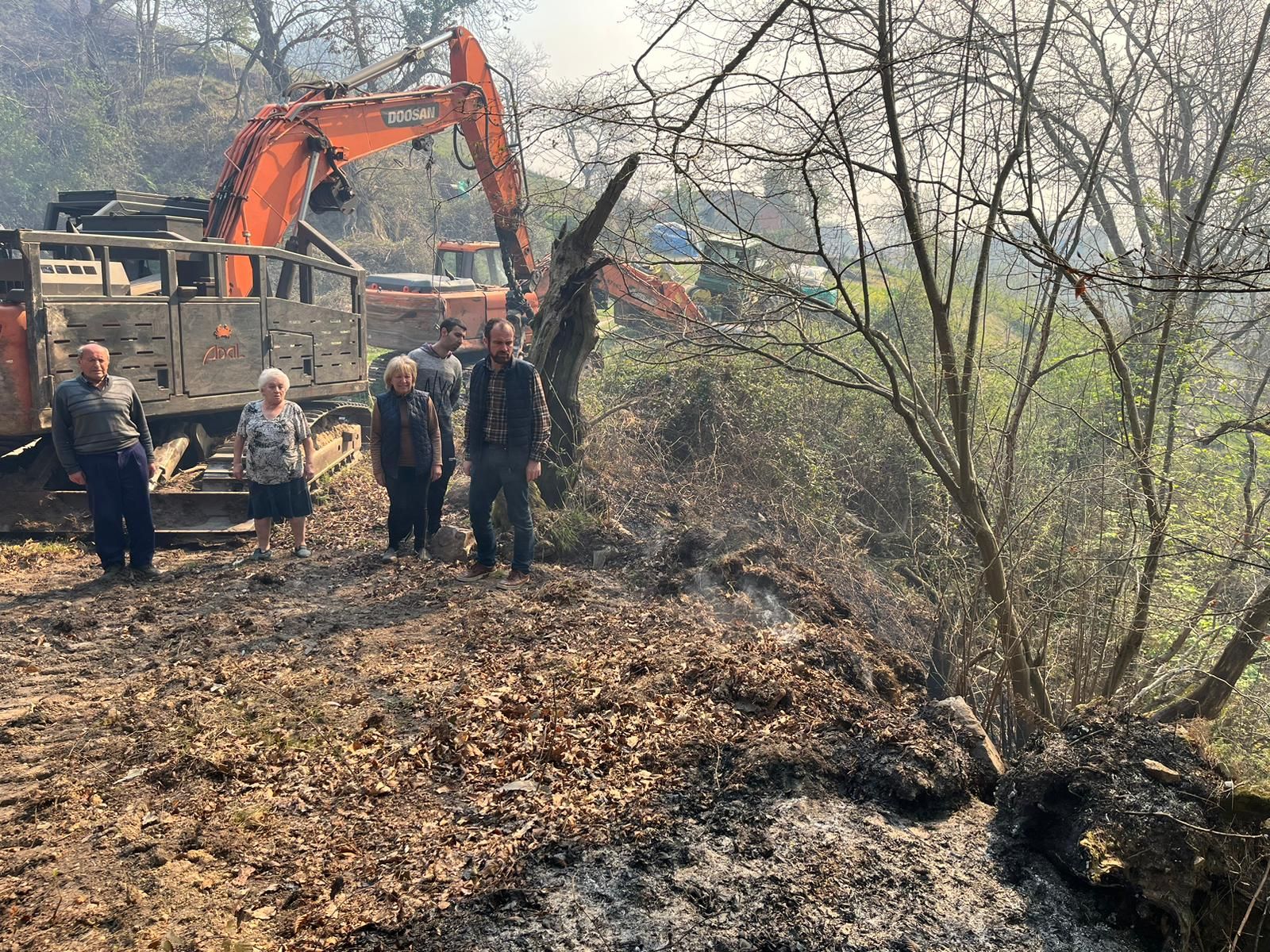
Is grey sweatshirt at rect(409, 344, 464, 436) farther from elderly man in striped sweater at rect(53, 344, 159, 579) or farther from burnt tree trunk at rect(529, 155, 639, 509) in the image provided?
elderly man in striped sweater at rect(53, 344, 159, 579)

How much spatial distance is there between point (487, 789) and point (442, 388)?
464 cm

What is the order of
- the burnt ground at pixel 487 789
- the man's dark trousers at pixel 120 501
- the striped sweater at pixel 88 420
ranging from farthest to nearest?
the man's dark trousers at pixel 120 501 < the striped sweater at pixel 88 420 < the burnt ground at pixel 487 789

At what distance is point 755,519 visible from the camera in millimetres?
8539

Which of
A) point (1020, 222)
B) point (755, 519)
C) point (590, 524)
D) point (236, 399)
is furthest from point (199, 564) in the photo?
point (1020, 222)

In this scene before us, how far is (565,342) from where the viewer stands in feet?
25.3

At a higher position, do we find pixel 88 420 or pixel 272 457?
pixel 88 420

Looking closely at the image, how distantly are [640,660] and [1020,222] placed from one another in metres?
3.34

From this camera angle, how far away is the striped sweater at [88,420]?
5945 millimetres

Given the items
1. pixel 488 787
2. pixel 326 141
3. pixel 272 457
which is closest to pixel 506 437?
pixel 272 457

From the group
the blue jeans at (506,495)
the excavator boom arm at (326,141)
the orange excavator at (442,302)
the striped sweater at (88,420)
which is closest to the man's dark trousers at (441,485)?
the blue jeans at (506,495)

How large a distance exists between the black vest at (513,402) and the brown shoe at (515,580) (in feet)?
3.00

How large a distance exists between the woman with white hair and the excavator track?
726 millimetres

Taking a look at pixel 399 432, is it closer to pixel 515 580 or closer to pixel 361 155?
pixel 515 580

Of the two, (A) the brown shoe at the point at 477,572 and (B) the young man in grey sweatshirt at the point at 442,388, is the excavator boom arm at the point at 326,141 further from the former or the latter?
(A) the brown shoe at the point at 477,572
